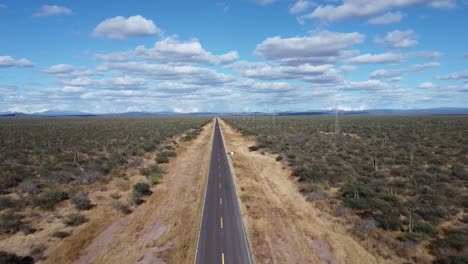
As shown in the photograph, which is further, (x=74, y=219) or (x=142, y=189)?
(x=142, y=189)

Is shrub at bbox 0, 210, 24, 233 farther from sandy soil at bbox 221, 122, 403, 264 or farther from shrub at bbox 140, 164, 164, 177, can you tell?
shrub at bbox 140, 164, 164, 177

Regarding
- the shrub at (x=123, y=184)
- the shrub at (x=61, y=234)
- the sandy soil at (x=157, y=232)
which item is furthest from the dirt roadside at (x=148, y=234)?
the shrub at (x=123, y=184)

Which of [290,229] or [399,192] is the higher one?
[399,192]

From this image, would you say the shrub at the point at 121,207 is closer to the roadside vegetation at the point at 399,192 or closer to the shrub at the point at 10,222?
the shrub at the point at 10,222

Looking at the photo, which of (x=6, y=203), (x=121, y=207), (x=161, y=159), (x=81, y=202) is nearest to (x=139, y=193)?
(x=121, y=207)

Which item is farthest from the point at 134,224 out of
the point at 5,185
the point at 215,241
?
the point at 5,185

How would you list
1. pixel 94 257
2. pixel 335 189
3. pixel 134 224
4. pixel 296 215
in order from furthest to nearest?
pixel 335 189 < pixel 296 215 < pixel 134 224 < pixel 94 257

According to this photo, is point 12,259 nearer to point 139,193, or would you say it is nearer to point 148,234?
point 148,234

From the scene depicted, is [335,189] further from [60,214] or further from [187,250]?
[60,214]
